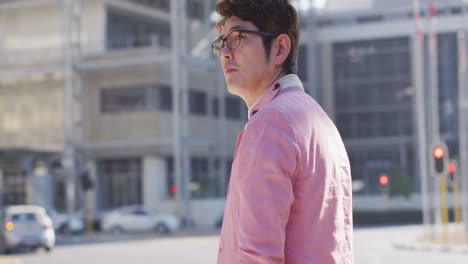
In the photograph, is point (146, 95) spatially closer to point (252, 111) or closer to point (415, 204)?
Result: point (415, 204)

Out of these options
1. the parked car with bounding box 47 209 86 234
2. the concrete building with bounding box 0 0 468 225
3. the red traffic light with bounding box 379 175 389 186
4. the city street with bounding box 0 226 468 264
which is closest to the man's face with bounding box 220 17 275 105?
the city street with bounding box 0 226 468 264

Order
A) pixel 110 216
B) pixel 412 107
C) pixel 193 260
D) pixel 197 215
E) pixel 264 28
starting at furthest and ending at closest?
1. pixel 412 107
2. pixel 197 215
3. pixel 110 216
4. pixel 193 260
5. pixel 264 28

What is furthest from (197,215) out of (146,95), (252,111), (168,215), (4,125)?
(252,111)

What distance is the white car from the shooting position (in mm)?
42312

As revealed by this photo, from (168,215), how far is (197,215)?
10.9 feet

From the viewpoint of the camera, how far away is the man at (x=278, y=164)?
2.35 meters

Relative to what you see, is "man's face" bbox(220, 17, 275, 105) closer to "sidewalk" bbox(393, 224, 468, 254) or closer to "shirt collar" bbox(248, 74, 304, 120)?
"shirt collar" bbox(248, 74, 304, 120)

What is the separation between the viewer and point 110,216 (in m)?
43.2

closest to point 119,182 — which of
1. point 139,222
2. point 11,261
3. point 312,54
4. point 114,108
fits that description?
point 114,108

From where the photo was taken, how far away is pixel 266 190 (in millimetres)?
2350

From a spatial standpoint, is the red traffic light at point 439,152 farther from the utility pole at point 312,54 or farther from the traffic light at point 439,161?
the utility pole at point 312,54

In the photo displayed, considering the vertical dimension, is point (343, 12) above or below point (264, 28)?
above

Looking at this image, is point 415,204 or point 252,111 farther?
point 415,204

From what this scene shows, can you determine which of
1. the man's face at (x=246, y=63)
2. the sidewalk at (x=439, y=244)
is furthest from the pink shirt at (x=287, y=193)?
the sidewalk at (x=439, y=244)
